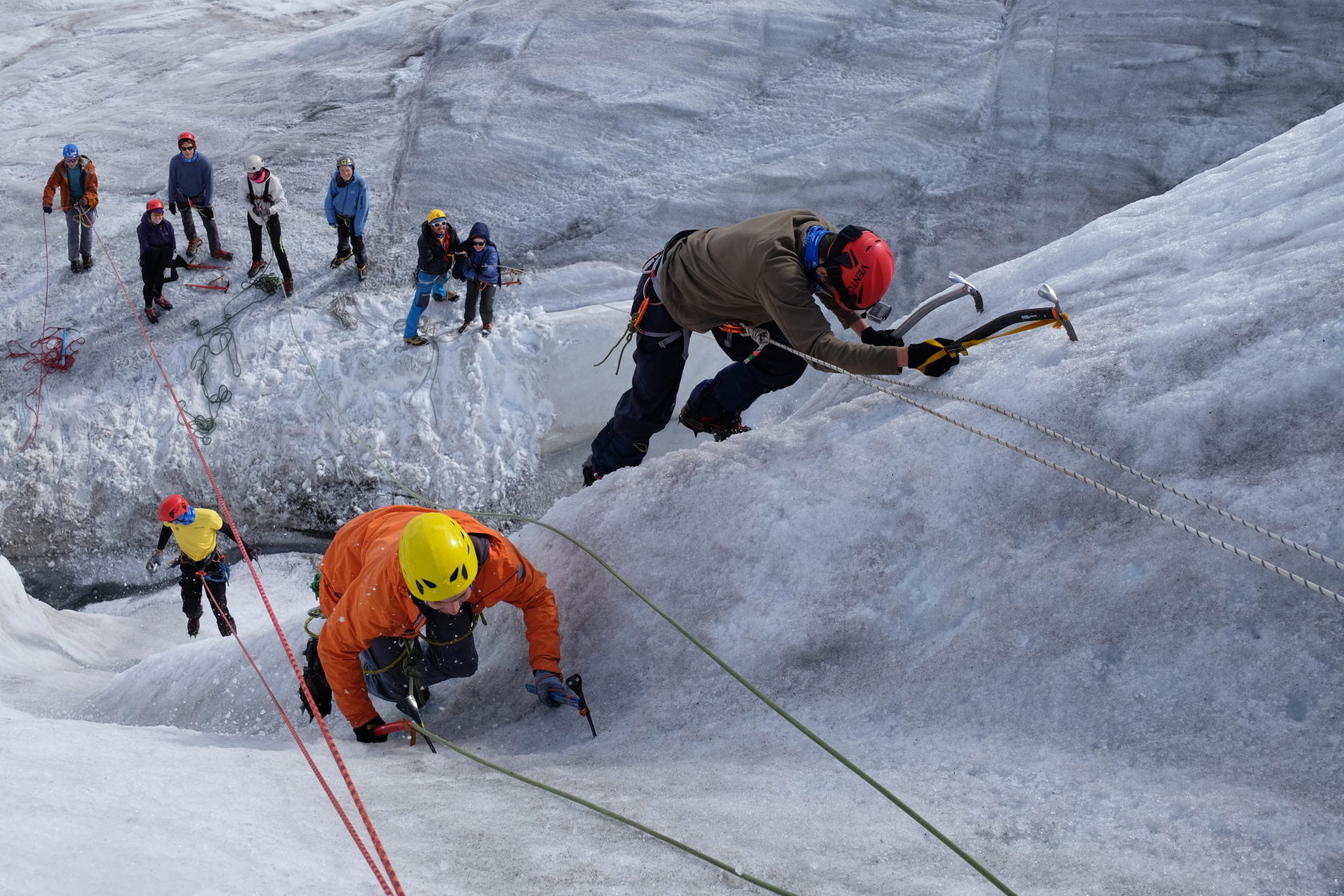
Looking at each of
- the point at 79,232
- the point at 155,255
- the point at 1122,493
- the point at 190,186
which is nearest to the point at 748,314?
the point at 1122,493

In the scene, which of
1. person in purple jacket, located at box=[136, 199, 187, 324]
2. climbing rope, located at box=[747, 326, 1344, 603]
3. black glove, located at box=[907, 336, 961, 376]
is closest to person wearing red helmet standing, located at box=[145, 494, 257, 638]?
person in purple jacket, located at box=[136, 199, 187, 324]

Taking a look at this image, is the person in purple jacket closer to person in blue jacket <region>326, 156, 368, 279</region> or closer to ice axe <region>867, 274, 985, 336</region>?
person in blue jacket <region>326, 156, 368, 279</region>

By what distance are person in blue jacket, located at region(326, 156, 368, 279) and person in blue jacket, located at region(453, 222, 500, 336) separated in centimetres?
128

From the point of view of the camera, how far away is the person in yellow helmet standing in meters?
8.09

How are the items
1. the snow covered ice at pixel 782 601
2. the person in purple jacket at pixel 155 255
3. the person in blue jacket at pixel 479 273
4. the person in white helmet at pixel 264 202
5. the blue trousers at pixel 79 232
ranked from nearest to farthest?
1. the snow covered ice at pixel 782 601
2. the person in blue jacket at pixel 479 273
3. the person in purple jacket at pixel 155 255
4. the person in white helmet at pixel 264 202
5. the blue trousers at pixel 79 232

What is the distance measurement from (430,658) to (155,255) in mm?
6923

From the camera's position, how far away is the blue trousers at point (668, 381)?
477 centimetres

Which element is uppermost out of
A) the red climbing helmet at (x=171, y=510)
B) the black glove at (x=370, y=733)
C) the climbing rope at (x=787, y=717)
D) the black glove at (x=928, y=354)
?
the black glove at (x=928, y=354)

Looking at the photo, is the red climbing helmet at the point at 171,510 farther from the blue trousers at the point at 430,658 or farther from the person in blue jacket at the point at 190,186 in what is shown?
the person in blue jacket at the point at 190,186

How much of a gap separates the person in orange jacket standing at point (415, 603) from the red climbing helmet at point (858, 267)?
167cm

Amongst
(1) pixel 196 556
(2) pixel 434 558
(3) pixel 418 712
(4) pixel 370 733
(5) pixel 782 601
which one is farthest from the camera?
(1) pixel 196 556

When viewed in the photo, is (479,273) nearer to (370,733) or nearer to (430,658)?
(430,658)

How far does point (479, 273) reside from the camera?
8266mm

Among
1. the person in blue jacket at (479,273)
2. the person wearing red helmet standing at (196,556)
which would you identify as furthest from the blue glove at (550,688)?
the person in blue jacket at (479,273)
